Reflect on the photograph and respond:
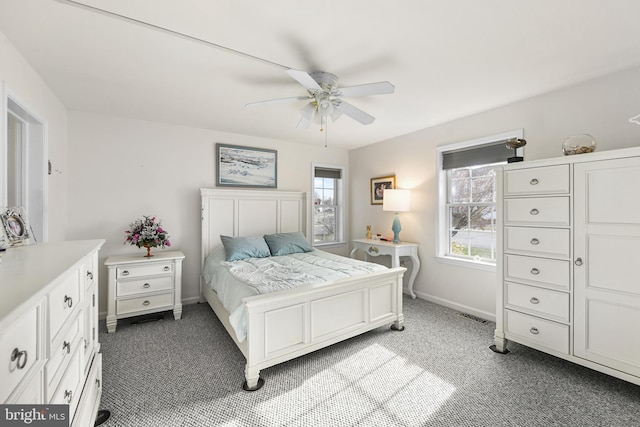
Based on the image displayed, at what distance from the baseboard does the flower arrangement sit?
139 inches

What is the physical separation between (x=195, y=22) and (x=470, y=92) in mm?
2458

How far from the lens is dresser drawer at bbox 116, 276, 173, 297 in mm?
2984

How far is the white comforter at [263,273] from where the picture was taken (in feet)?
7.50

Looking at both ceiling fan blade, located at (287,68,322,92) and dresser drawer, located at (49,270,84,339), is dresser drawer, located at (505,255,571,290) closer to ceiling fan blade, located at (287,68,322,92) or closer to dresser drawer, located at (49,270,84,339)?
ceiling fan blade, located at (287,68,322,92)

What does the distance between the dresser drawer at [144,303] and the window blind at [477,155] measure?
389 centimetres

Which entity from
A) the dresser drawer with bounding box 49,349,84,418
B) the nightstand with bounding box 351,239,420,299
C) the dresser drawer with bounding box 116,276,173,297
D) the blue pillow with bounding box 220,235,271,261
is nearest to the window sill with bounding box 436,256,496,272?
the nightstand with bounding box 351,239,420,299

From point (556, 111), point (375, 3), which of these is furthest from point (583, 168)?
point (375, 3)

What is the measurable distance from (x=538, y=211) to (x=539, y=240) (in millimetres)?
240

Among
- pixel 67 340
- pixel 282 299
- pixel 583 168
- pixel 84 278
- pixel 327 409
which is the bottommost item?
pixel 327 409

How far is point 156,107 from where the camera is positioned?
3.08 metres

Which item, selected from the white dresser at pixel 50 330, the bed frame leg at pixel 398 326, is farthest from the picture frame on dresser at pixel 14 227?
the bed frame leg at pixel 398 326

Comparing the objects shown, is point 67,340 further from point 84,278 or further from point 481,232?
point 481,232

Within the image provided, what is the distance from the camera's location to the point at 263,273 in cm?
279
